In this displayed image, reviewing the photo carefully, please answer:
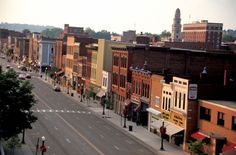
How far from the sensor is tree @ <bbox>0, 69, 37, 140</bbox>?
164 feet

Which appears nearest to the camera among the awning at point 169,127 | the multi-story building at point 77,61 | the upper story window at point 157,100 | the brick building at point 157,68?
the awning at point 169,127

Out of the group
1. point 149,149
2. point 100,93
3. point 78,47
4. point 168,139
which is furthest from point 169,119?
point 78,47

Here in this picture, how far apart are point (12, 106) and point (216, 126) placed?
22978 mm

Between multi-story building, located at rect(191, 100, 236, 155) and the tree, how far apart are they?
65.5 feet

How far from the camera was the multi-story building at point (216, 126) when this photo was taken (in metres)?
53.4

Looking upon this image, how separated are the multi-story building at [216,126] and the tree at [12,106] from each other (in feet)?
65.5

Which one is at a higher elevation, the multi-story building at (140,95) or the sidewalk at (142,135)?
the multi-story building at (140,95)

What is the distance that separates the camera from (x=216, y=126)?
56594 mm

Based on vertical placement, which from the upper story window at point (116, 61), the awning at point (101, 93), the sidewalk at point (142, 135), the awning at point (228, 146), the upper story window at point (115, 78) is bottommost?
the sidewalk at point (142, 135)

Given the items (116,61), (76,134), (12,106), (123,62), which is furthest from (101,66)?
(12,106)

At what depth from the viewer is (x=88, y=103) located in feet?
346

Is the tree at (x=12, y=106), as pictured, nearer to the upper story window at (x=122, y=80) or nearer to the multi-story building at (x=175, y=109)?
the multi-story building at (x=175, y=109)

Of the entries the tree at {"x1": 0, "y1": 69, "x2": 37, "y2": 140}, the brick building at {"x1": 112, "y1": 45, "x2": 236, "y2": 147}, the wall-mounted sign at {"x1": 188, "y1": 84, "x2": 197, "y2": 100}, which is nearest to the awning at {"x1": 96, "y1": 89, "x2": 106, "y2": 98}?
the brick building at {"x1": 112, "y1": 45, "x2": 236, "y2": 147}

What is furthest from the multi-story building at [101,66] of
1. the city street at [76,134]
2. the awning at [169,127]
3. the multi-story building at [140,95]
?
the awning at [169,127]
